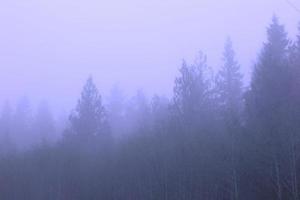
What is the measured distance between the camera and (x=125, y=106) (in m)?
51.8

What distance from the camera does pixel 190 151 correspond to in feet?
73.7

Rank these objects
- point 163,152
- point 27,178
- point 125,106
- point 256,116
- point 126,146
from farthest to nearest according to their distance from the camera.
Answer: point 125,106 < point 27,178 < point 126,146 < point 163,152 < point 256,116

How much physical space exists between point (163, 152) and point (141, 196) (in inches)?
113

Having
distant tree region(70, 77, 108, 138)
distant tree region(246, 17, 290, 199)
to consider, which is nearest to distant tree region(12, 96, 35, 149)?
distant tree region(70, 77, 108, 138)

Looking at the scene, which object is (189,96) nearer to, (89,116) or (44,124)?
(89,116)

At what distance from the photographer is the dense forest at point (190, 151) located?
1920 cm

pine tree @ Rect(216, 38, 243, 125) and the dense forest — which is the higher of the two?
pine tree @ Rect(216, 38, 243, 125)

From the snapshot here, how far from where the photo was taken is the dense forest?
19.2 metres

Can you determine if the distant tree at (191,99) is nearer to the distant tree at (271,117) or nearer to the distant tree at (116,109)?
the distant tree at (271,117)

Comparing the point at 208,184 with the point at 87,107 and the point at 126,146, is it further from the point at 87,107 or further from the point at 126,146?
the point at 87,107

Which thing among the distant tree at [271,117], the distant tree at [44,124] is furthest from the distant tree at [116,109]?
the distant tree at [271,117]

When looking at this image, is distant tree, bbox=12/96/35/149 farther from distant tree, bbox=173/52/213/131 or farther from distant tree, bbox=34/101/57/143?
distant tree, bbox=173/52/213/131

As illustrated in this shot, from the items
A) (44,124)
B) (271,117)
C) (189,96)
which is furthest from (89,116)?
(44,124)

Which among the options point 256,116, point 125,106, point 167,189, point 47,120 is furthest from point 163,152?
point 47,120
